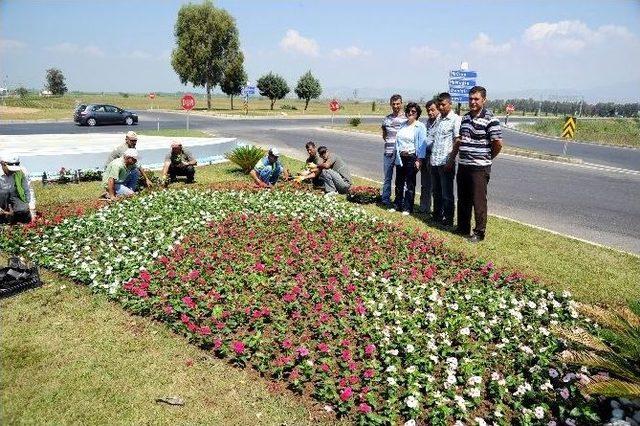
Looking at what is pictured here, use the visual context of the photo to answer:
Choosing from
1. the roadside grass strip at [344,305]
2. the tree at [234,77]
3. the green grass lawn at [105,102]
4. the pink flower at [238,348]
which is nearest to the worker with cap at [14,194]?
the roadside grass strip at [344,305]

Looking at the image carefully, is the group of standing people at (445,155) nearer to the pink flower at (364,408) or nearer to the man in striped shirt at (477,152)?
the man in striped shirt at (477,152)

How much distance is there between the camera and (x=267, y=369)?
175 inches

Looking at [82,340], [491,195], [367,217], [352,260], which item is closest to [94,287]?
[82,340]

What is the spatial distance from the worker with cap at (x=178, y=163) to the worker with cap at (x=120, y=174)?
4.80 ft

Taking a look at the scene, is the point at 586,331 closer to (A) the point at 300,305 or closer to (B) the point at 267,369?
(A) the point at 300,305

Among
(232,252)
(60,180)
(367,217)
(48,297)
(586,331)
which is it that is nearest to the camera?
(586,331)

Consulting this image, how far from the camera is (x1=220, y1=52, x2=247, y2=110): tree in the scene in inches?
2466

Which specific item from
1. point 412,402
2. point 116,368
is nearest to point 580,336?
point 412,402

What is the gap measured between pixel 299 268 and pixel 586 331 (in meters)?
3.63

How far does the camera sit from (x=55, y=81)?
89125 mm

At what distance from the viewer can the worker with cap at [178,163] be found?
11750 mm

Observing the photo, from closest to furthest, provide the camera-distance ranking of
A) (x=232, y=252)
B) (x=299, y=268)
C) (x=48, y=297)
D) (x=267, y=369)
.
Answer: (x=267, y=369) < (x=48, y=297) < (x=299, y=268) < (x=232, y=252)

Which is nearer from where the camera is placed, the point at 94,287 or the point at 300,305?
the point at 300,305

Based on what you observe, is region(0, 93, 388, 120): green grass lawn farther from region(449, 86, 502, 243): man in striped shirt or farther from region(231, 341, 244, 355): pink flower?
region(231, 341, 244, 355): pink flower
